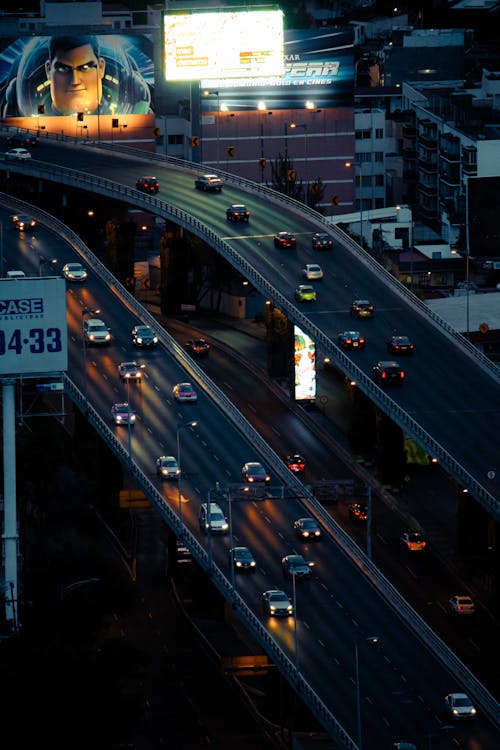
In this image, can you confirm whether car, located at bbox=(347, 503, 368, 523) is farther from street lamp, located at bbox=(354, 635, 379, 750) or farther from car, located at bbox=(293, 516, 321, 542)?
street lamp, located at bbox=(354, 635, 379, 750)

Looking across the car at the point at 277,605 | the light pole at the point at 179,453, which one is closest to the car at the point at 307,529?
the light pole at the point at 179,453

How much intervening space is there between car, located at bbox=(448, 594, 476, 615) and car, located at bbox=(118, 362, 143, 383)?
3693 cm

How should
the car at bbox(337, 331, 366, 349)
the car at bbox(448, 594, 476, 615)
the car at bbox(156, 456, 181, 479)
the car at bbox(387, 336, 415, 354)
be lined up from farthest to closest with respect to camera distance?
the car at bbox(337, 331, 366, 349) < the car at bbox(387, 336, 415, 354) < the car at bbox(156, 456, 181, 479) < the car at bbox(448, 594, 476, 615)

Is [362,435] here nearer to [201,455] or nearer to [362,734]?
[201,455]

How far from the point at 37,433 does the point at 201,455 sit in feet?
52.4

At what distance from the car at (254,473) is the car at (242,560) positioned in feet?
43.0

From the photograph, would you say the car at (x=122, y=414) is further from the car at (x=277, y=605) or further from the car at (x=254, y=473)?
the car at (x=277, y=605)

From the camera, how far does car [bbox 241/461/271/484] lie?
179 meters

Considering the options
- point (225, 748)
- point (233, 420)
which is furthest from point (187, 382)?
point (225, 748)

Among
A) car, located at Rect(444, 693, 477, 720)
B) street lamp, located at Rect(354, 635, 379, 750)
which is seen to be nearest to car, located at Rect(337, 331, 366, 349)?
street lamp, located at Rect(354, 635, 379, 750)

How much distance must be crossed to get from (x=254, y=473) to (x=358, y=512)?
9084mm

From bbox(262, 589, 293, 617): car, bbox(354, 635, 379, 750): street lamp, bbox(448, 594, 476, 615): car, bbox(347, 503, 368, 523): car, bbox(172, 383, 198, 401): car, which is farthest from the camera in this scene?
bbox(172, 383, 198, 401): car

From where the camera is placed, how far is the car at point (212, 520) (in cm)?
16925

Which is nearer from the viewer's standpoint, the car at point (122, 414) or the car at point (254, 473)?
the car at point (254, 473)
